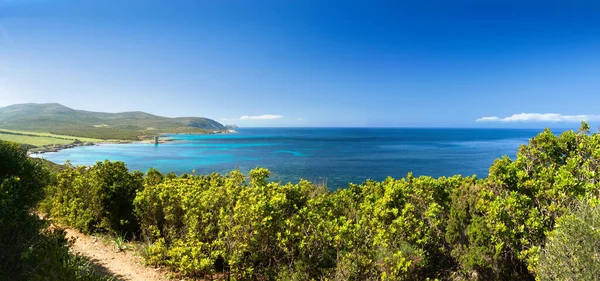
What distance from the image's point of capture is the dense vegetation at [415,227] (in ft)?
21.2

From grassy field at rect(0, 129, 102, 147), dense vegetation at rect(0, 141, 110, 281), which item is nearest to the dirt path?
dense vegetation at rect(0, 141, 110, 281)

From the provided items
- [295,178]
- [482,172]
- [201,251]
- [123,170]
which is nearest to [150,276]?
[201,251]

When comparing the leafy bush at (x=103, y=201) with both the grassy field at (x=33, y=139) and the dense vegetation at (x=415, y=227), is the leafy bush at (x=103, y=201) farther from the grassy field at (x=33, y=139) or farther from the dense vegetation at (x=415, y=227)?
the grassy field at (x=33, y=139)

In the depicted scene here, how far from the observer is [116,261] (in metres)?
9.23

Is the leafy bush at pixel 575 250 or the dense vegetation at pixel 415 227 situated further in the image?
the dense vegetation at pixel 415 227

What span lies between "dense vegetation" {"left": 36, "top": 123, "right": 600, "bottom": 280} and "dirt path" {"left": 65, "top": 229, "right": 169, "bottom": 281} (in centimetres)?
44

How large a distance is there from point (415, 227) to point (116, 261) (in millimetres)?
8833

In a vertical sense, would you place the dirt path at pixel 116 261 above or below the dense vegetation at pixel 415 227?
below

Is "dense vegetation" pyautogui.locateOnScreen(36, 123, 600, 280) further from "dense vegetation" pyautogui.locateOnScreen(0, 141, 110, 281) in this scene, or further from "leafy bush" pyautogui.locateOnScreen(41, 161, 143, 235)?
"dense vegetation" pyautogui.locateOnScreen(0, 141, 110, 281)

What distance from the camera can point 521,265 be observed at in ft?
24.3

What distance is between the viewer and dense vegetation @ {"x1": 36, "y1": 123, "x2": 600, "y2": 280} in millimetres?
6465

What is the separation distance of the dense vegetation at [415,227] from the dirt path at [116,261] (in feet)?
1.43

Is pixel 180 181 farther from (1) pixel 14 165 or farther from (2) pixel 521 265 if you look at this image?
(2) pixel 521 265

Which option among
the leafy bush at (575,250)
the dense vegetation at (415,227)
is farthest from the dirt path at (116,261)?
the leafy bush at (575,250)
